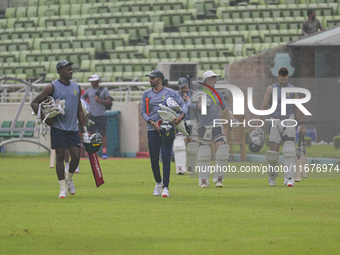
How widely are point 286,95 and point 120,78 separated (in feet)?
66.2

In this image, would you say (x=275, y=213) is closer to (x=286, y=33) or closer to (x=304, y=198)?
(x=304, y=198)

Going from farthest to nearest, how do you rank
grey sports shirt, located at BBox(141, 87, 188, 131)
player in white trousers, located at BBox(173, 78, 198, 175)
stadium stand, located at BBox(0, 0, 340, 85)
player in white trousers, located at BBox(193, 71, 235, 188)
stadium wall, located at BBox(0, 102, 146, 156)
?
stadium stand, located at BBox(0, 0, 340, 85), stadium wall, located at BBox(0, 102, 146, 156), player in white trousers, located at BBox(173, 78, 198, 175), player in white trousers, located at BBox(193, 71, 235, 188), grey sports shirt, located at BBox(141, 87, 188, 131)

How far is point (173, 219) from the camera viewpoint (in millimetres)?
10672

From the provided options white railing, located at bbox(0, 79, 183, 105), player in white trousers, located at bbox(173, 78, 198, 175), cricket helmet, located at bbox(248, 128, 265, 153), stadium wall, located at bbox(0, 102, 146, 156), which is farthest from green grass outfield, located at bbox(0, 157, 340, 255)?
white railing, located at bbox(0, 79, 183, 105)

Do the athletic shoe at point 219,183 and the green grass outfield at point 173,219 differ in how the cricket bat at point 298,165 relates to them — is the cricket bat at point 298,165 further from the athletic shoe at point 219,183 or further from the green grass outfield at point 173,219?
the athletic shoe at point 219,183

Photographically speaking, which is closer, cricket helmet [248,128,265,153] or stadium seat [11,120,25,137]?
cricket helmet [248,128,265,153]

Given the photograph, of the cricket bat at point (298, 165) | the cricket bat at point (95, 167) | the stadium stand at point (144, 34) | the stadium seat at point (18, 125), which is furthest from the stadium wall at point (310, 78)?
the stadium stand at point (144, 34)

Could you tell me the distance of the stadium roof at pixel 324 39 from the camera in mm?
22016

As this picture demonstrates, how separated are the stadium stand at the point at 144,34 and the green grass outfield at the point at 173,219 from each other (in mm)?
19911

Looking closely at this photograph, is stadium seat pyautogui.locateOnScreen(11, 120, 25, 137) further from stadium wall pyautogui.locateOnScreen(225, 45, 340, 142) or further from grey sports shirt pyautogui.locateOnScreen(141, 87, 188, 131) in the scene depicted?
grey sports shirt pyautogui.locateOnScreen(141, 87, 188, 131)

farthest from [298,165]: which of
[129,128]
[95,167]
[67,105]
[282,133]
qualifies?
[129,128]

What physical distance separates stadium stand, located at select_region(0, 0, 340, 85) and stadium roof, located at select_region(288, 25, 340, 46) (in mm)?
12184

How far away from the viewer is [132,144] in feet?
99.1

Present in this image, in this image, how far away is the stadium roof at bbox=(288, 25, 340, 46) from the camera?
22016 mm
